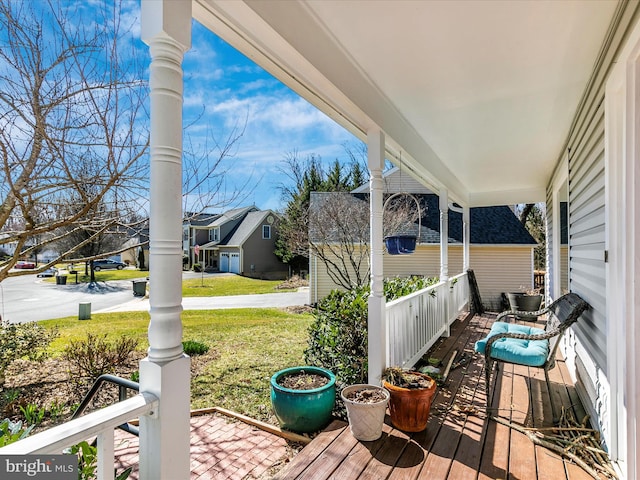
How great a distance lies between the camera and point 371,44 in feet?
7.97

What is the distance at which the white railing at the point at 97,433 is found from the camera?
1.03m

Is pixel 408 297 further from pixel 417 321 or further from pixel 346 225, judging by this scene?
pixel 346 225

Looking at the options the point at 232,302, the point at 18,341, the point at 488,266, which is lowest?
the point at 232,302

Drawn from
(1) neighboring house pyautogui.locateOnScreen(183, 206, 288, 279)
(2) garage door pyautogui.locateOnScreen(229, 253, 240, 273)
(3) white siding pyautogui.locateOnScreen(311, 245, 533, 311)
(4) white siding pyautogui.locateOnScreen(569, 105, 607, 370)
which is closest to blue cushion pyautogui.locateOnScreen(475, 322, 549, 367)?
(4) white siding pyautogui.locateOnScreen(569, 105, 607, 370)

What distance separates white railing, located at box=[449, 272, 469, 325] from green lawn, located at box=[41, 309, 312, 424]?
269cm

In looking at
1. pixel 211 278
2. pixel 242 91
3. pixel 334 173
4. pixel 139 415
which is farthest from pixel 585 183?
pixel 211 278

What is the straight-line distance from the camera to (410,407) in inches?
109

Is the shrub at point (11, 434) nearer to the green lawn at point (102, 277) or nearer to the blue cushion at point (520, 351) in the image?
the blue cushion at point (520, 351)

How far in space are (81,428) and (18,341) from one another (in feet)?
15.9

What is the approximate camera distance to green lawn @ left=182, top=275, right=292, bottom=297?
16266 millimetres

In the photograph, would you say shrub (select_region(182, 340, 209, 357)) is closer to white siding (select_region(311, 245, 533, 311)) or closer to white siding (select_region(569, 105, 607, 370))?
white siding (select_region(569, 105, 607, 370))

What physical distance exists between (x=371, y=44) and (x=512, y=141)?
10.0ft

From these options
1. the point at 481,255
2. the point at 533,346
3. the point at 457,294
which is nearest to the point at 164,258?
the point at 533,346

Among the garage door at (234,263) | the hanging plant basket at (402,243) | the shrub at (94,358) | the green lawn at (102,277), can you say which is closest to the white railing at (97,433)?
the hanging plant basket at (402,243)
